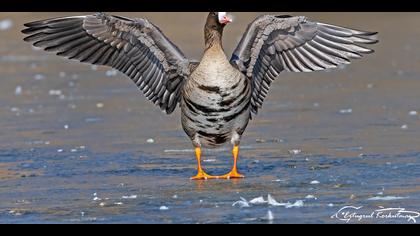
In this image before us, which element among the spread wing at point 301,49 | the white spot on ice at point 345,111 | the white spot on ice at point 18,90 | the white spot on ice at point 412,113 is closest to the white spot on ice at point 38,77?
the white spot on ice at point 18,90

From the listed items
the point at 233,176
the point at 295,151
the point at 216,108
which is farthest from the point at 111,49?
the point at 295,151

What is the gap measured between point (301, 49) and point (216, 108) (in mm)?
1832

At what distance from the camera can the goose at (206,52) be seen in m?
9.79

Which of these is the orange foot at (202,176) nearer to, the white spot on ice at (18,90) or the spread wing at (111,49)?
the spread wing at (111,49)

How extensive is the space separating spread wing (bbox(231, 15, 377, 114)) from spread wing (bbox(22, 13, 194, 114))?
87 centimetres

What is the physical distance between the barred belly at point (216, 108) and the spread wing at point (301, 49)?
94 centimetres

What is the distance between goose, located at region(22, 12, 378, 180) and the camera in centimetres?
979

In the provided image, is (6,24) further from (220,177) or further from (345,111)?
(220,177)

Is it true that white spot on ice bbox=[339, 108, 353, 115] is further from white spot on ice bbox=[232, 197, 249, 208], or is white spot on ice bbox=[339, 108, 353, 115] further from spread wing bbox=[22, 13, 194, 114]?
white spot on ice bbox=[232, 197, 249, 208]

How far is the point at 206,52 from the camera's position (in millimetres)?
9602

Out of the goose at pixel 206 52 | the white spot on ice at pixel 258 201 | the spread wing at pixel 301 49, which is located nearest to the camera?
the white spot on ice at pixel 258 201

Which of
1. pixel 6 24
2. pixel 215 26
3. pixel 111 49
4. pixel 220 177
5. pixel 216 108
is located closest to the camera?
pixel 216 108
